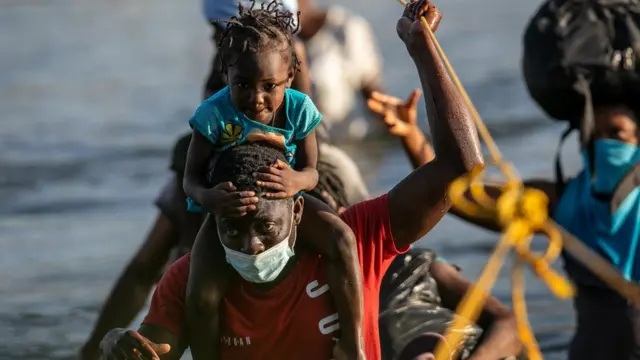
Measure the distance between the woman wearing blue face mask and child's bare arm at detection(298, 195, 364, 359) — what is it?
1.32 metres

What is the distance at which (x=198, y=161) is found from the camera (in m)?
4.99

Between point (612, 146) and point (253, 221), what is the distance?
2143 mm

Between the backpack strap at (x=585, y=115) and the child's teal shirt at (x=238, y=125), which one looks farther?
the backpack strap at (x=585, y=115)

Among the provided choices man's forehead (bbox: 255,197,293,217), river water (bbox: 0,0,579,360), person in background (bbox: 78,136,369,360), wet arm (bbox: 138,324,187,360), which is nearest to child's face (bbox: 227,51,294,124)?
man's forehead (bbox: 255,197,293,217)

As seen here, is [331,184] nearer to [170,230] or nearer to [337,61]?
[170,230]

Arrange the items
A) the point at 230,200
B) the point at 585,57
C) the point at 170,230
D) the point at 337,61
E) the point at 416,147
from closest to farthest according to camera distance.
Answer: the point at 230,200 < the point at 416,147 < the point at 585,57 < the point at 170,230 < the point at 337,61

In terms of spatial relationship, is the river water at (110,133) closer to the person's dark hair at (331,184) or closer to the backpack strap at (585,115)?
the backpack strap at (585,115)

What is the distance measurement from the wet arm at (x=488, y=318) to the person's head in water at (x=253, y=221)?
1434mm

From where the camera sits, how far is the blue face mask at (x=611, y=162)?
640cm

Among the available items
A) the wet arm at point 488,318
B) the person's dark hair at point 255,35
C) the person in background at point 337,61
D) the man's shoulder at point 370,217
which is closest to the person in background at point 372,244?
the man's shoulder at point 370,217

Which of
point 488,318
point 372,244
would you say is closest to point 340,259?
point 372,244

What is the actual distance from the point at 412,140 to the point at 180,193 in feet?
3.01

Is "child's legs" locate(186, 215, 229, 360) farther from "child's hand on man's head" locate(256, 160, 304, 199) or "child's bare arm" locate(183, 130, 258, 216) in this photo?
"child's hand on man's head" locate(256, 160, 304, 199)

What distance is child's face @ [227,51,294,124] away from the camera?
486cm
